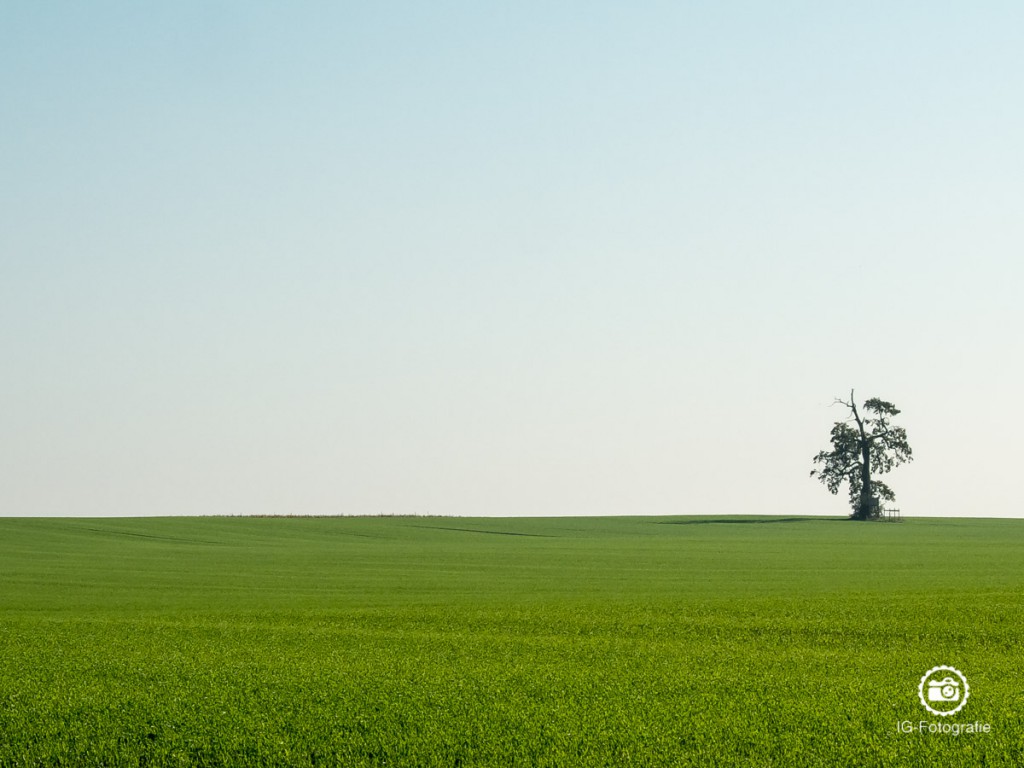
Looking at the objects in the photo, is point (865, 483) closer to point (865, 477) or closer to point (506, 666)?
point (865, 477)

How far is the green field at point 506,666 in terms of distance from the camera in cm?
933

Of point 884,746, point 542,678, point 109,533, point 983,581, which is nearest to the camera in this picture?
point 884,746

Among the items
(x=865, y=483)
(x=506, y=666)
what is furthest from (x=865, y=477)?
(x=506, y=666)

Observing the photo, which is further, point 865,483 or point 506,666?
point 865,483

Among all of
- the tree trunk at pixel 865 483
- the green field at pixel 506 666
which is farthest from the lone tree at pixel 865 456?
the green field at pixel 506 666

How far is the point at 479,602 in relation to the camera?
75.2ft

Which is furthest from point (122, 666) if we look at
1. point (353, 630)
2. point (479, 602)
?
point (479, 602)

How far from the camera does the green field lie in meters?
9.33

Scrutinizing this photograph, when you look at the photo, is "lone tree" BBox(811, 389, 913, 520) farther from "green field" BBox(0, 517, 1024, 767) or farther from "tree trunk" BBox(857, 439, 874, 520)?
"green field" BBox(0, 517, 1024, 767)

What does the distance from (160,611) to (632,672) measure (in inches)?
479

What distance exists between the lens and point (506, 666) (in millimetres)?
13117

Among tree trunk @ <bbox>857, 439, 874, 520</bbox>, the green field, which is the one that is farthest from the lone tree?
the green field

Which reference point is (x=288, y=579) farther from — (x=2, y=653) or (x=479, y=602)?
(x=2, y=653)

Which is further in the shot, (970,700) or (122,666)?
(122,666)
